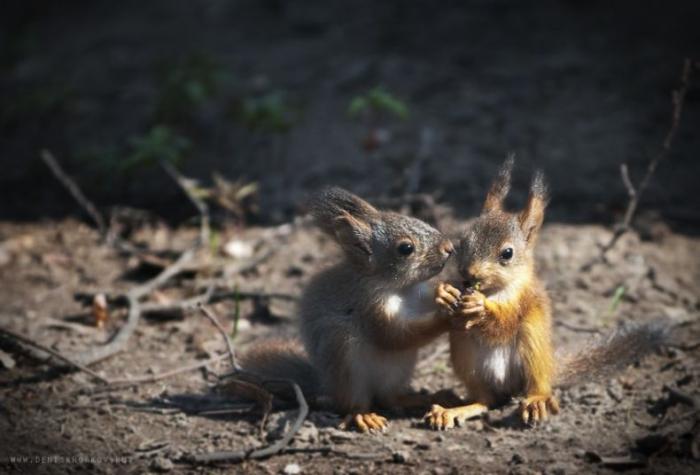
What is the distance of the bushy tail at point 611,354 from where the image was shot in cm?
439

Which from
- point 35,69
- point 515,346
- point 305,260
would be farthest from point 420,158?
point 35,69

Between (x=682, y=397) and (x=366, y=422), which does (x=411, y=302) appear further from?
(x=682, y=397)

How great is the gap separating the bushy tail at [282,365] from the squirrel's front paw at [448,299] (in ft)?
2.75

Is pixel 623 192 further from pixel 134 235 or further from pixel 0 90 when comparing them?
pixel 0 90

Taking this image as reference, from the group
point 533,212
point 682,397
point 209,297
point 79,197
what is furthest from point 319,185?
point 682,397

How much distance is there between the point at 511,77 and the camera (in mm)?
8133

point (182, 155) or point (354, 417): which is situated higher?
point (182, 155)

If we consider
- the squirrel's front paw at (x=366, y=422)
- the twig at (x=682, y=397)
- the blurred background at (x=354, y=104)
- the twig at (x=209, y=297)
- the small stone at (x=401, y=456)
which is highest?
the blurred background at (x=354, y=104)

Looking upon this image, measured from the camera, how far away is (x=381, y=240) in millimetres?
4340

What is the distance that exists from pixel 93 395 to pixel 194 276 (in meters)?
1.60

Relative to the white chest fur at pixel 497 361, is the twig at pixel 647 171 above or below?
above

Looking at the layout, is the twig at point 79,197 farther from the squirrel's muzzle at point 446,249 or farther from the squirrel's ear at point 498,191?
the squirrel's ear at point 498,191

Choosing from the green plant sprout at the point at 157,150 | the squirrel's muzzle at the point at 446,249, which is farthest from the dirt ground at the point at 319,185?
the squirrel's muzzle at the point at 446,249

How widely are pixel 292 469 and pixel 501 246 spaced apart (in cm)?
145
